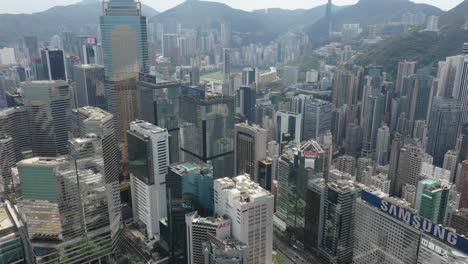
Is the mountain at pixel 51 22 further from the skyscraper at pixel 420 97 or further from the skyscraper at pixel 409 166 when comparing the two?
the skyscraper at pixel 409 166

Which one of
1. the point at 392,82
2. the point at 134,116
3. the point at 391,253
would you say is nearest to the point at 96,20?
the point at 134,116

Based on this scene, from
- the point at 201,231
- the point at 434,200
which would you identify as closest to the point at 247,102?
the point at 434,200

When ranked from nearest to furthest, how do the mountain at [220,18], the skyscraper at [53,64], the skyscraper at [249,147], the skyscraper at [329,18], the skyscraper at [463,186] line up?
the skyscraper at [463,186]
the skyscraper at [249,147]
the skyscraper at [53,64]
the skyscraper at [329,18]
the mountain at [220,18]

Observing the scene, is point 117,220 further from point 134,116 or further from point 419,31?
point 419,31

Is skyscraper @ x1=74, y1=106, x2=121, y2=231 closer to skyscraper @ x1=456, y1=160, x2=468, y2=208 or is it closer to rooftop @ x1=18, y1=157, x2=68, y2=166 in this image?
rooftop @ x1=18, y1=157, x2=68, y2=166

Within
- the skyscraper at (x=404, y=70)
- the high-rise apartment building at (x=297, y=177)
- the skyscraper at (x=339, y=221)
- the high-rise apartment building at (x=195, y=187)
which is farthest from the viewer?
the skyscraper at (x=404, y=70)

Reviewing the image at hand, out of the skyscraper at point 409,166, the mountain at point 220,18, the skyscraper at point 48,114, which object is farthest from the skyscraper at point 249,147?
the mountain at point 220,18

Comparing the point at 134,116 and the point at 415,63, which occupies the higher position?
the point at 415,63
